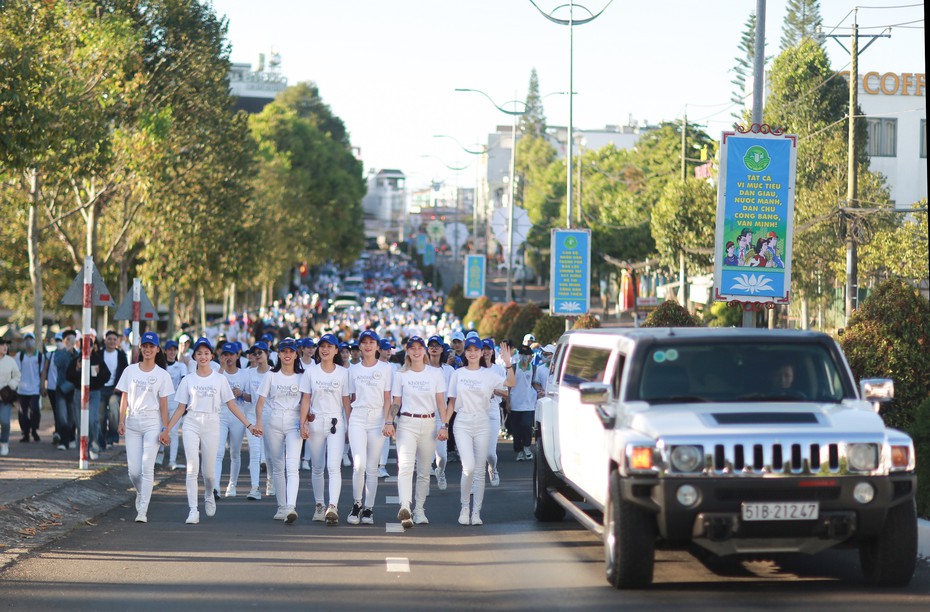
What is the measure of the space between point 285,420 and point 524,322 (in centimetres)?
2492

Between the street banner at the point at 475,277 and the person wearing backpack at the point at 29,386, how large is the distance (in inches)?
1411

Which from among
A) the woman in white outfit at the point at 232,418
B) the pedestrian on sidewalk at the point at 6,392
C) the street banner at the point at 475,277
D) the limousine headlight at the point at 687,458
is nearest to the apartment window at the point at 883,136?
the street banner at the point at 475,277

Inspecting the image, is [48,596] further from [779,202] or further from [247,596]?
[779,202]

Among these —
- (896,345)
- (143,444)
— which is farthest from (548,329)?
(143,444)

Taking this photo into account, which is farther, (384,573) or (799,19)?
(799,19)

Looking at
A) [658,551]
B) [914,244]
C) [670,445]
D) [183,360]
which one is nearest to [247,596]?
[670,445]

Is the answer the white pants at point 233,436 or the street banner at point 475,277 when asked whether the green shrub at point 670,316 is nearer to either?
the white pants at point 233,436

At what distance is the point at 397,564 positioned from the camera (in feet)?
37.5

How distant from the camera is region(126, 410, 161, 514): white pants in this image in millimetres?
14219

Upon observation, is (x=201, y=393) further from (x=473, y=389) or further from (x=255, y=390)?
(x=473, y=389)

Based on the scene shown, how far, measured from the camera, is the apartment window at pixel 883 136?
59.5 meters

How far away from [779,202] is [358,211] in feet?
276

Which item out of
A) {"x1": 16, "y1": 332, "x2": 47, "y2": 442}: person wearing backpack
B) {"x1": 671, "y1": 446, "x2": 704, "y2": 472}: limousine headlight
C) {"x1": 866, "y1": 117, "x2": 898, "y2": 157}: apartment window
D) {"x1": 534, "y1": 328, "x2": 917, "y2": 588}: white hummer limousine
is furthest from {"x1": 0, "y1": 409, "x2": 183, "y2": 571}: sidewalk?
{"x1": 866, "y1": 117, "x2": 898, "y2": 157}: apartment window

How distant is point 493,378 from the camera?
13984 mm
